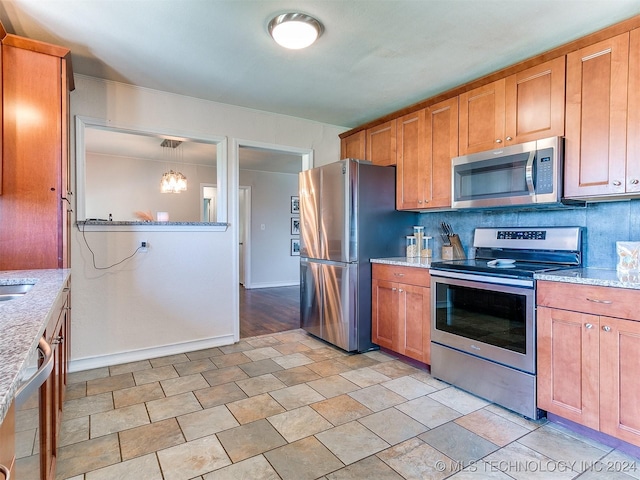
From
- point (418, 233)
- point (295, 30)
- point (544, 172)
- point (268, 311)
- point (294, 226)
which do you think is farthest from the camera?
point (294, 226)

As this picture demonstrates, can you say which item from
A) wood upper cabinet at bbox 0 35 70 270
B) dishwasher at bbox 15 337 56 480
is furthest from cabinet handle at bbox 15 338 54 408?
wood upper cabinet at bbox 0 35 70 270

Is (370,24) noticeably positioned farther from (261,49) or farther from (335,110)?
(335,110)

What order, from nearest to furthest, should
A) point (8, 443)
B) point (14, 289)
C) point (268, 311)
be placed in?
point (8, 443)
point (14, 289)
point (268, 311)

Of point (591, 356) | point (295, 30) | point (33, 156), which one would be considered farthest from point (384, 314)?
point (33, 156)

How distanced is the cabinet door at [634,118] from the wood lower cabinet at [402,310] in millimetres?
1334

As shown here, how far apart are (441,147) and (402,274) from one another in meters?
1.10

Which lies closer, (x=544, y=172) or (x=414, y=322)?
(x=544, y=172)

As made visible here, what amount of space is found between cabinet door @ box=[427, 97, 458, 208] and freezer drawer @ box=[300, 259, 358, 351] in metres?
0.96

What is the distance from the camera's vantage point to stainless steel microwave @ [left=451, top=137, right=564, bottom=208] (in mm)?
2246

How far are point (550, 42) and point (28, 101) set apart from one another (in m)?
3.34

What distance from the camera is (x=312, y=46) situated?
2391mm

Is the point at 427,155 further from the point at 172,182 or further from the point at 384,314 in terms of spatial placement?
the point at 172,182

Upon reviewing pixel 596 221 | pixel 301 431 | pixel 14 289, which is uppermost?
pixel 596 221

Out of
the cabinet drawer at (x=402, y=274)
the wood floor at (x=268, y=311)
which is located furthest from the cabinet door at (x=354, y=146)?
the wood floor at (x=268, y=311)
